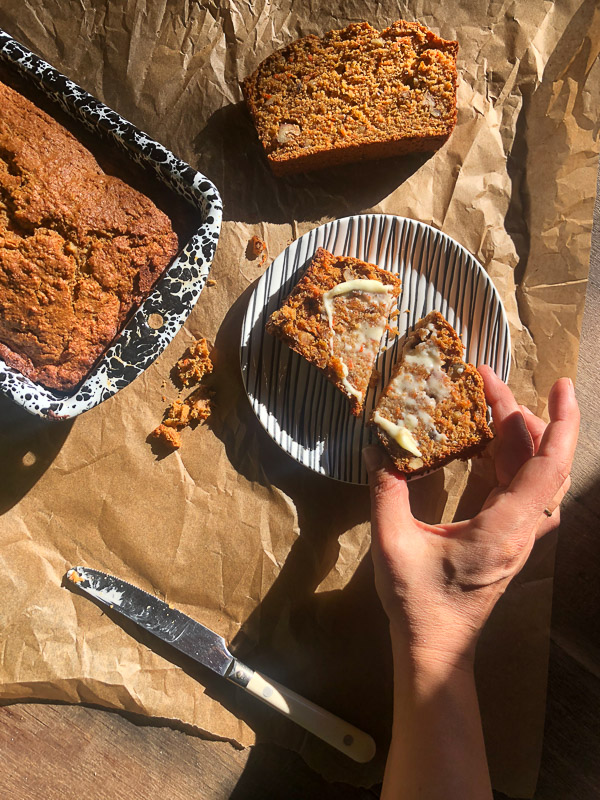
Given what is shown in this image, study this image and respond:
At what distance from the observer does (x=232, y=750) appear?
254cm

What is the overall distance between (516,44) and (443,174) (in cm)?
64

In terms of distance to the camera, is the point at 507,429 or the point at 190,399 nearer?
the point at 507,429

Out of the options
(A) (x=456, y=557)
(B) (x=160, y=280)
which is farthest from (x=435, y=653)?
(B) (x=160, y=280)

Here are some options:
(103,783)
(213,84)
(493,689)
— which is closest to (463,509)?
(493,689)

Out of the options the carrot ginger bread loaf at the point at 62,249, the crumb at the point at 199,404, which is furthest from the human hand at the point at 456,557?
the carrot ginger bread loaf at the point at 62,249

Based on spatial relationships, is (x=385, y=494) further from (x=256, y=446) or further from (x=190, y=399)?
(x=190, y=399)

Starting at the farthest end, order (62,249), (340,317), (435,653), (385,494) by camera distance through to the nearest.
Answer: (340,317)
(385,494)
(435,653)
(62,249)

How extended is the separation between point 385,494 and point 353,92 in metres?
1.72

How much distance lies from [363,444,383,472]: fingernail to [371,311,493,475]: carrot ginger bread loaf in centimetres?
5

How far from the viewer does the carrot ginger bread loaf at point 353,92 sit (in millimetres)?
2439

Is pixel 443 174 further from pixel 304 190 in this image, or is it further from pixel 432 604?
pixel 432 604

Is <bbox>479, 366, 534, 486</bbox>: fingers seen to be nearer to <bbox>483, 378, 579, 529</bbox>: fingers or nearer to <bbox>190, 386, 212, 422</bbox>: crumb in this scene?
<bbox>483, 378, 579, 529</bbox>: fingers

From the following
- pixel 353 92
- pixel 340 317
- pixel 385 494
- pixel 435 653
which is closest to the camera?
pixel 435 653

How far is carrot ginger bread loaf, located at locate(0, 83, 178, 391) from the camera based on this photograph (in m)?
1.96
